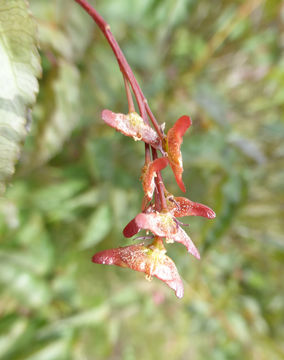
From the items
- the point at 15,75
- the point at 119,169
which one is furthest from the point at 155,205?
the point at 119,169

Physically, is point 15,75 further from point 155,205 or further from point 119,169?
point 119,169

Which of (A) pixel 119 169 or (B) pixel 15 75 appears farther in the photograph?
(A) pixel 119 169

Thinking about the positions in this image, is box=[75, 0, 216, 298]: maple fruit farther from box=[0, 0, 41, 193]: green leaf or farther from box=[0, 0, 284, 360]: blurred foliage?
box=[0, 0, 284, 360]: blurred foliage

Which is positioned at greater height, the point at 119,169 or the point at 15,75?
the point at 15,75

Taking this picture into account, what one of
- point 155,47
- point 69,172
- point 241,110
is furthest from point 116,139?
point 241,110

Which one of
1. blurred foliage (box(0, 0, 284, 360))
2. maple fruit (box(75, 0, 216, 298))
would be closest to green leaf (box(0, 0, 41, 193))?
maple fruit (box(75, 0, 216, 298))
